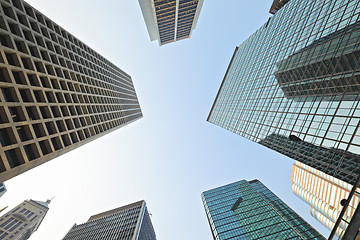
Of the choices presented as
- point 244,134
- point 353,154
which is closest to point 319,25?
point 353,154

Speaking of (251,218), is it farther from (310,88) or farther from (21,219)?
(21,219)

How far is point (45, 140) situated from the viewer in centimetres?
2917

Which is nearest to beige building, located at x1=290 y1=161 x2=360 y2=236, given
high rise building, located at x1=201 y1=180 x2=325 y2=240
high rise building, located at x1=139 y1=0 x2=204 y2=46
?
high rise building, located at x1=201 y1=180 x2=325 y2=240

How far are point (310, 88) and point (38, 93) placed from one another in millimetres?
50703

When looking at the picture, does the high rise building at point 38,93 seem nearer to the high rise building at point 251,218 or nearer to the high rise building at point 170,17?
the high rise building at point 170,17

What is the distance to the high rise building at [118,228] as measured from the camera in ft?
315

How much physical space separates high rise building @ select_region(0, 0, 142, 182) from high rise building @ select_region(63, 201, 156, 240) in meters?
70.3

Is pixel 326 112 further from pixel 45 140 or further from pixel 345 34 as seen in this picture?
pixel 45 140

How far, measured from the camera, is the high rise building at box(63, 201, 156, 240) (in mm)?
96000

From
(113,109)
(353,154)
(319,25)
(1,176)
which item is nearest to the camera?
(1,176)

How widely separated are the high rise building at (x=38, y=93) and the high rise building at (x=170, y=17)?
45783mm

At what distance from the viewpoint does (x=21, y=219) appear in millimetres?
115688

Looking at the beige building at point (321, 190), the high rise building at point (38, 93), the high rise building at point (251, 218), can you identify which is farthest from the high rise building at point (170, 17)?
the high rise building at point (251, 218)

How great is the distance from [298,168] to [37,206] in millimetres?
156528
